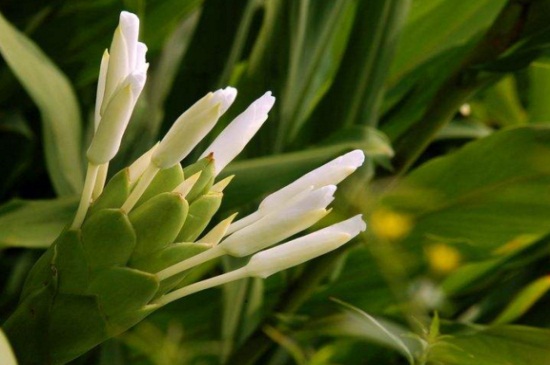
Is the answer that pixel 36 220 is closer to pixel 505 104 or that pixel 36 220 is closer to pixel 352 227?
pixel 352 227

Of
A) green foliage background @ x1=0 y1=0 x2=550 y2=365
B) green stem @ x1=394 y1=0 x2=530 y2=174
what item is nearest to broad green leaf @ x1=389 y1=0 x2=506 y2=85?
green foliage background @ x1=0 y1=0 x2=550 y2=365

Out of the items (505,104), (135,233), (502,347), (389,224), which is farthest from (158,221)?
(505,104)

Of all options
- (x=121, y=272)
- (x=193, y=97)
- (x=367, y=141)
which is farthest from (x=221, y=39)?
(x=121, y=272)

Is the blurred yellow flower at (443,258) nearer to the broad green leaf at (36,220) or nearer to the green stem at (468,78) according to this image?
the green stem at (468,78)

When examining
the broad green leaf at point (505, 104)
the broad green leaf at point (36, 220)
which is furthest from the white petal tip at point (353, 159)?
the broad green leaf at point (505, 104)

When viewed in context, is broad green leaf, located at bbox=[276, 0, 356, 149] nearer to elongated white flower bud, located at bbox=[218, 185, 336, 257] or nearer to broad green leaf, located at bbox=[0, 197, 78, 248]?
broad green leaf, located at bbox=[0, 197, 78, 248]
